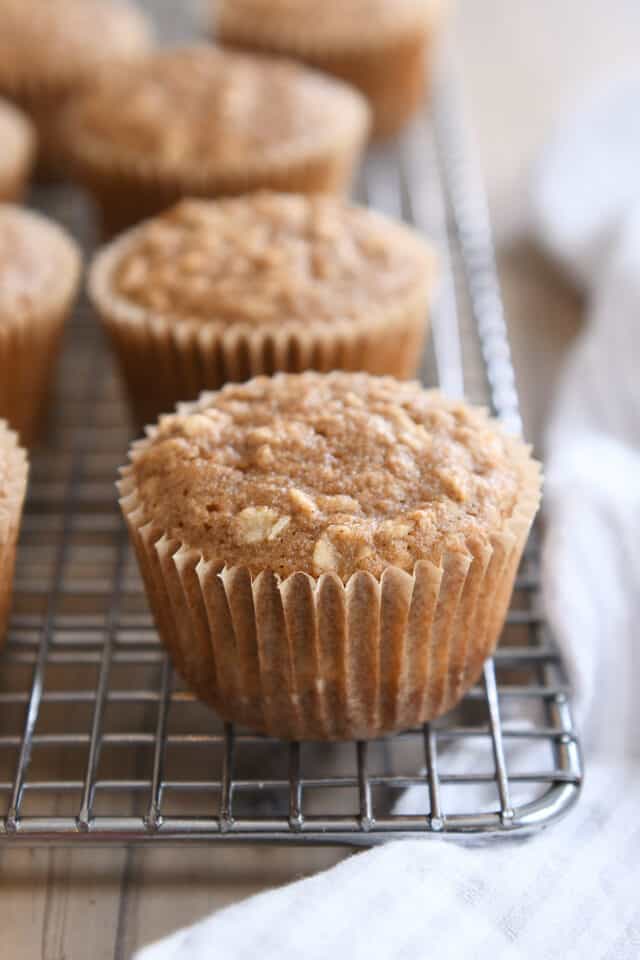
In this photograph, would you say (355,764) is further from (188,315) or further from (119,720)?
(188,315)

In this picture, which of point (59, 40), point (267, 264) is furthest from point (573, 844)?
point (59, 40)

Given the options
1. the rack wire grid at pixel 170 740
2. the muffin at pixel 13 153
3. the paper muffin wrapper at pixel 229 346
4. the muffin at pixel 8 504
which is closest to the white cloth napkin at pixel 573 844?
the rack wire grid at pixel 170 740

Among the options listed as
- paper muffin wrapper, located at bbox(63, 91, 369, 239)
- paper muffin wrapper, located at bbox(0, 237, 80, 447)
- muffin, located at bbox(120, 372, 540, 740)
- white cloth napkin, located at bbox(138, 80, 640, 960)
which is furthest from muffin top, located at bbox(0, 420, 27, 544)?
paper muffin wrapper, located at bbox(63, 91, 369, 239)

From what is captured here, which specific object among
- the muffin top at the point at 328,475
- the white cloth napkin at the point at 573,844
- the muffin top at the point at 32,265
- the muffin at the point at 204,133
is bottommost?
the muffin top at the point at 32,265

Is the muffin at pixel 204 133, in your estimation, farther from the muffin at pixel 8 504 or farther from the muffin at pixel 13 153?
the muffin at pixel 8 504

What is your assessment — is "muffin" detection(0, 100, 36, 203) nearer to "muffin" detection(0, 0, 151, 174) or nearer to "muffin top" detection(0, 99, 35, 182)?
"muffin top" detection(0, 99, 35, 182)

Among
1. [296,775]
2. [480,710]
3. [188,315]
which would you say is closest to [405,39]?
[188,315]
